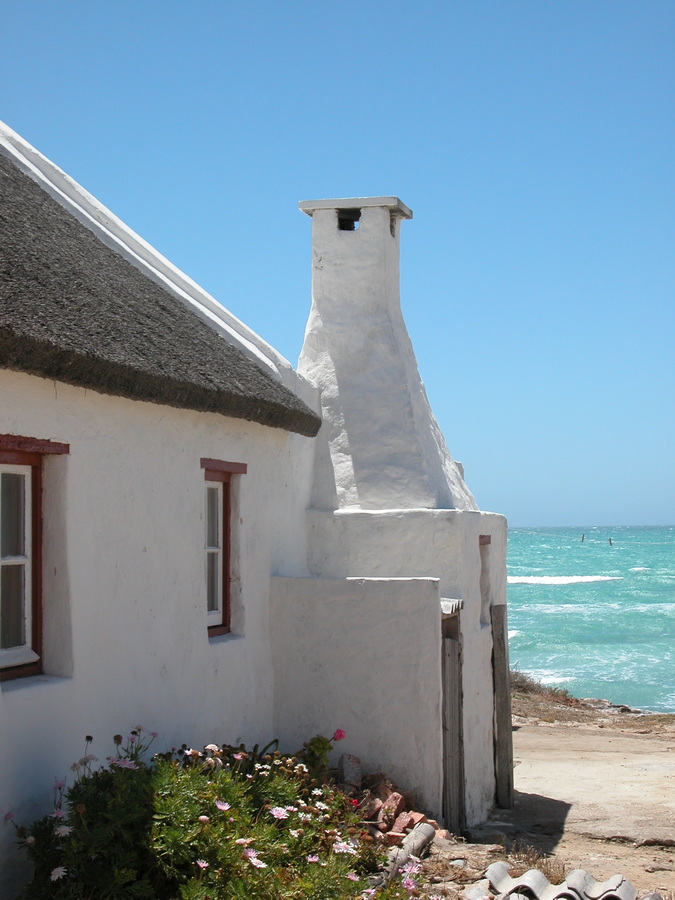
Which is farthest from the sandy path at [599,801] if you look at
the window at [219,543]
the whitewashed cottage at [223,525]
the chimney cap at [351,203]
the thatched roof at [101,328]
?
the chimney cap at [351,203]

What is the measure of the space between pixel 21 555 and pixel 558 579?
62.6m

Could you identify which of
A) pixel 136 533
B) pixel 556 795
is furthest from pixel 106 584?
pixel 556 795

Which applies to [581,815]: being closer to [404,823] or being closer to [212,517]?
[404,823]

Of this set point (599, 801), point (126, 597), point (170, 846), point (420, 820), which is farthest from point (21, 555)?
point (599, 801)

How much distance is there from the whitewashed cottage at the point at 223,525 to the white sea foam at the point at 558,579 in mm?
53439

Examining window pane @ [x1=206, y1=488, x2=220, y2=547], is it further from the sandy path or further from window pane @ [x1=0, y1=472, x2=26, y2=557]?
the sandy path

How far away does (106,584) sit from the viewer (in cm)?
709

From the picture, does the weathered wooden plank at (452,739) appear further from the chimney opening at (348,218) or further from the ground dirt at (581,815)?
the chimney opening at (348,218)

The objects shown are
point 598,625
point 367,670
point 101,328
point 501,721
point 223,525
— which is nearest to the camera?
point 101,328

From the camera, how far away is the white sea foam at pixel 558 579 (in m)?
65.2

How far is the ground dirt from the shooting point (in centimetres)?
843

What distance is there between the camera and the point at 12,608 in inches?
255

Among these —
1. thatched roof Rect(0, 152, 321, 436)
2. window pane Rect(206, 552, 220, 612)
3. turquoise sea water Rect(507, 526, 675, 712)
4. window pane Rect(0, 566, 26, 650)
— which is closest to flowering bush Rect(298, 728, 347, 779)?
window pane Rect(206, 552, 220, 612)

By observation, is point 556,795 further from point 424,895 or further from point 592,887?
point 424,895
